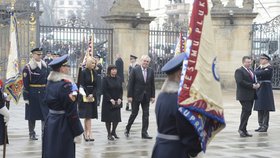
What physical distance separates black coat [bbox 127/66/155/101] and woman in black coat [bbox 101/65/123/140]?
34 centimetres

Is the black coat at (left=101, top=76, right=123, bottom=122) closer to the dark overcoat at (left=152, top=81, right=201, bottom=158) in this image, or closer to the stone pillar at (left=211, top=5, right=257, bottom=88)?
the dark overcoat at (left=152, top=81, right=201, bottom=158)

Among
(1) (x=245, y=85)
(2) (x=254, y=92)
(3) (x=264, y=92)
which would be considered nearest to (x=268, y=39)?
(3) (x=264, y=92)

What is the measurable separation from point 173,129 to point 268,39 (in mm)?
22424

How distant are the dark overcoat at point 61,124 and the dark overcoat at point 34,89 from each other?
14.2 feet

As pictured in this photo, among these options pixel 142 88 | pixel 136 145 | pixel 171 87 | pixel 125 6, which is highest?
pixel 125 6

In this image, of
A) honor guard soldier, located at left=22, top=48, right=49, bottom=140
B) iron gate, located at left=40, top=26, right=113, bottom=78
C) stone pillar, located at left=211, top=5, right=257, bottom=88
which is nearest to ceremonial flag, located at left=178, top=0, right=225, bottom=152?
honor guard soldier, located at left=22, top=48, right=49, bottom=140

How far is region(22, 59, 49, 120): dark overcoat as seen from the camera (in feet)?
43.2

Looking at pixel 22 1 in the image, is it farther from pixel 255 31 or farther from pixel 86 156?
pixel 86 156

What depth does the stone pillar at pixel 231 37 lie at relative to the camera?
A: 27156 millimetres

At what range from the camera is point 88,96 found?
43.2 ft

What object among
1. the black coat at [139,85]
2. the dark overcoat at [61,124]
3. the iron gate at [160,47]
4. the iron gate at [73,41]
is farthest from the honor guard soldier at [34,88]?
the iron gate at [160,47]

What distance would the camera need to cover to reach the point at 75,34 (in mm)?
25672

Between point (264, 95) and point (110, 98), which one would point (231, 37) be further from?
point (110, 98)

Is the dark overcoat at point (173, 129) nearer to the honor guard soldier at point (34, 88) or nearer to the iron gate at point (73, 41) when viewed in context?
the honor guard soldier at point (34, 88)
